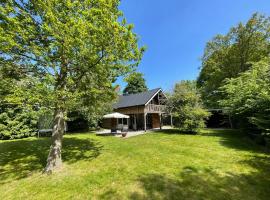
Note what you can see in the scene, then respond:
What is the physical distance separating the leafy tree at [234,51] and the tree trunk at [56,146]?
65.9 ft

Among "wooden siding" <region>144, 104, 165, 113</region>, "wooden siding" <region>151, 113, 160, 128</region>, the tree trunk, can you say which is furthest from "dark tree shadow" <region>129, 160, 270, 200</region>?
"wooden siding" <region>151, 113, 160, 128</region>

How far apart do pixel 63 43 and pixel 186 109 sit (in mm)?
12768

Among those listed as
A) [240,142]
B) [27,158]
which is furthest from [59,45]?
[240,142]

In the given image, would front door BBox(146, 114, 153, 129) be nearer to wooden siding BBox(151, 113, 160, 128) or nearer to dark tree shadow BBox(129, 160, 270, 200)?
wooden siding BBox(151, 113, 160, 128)

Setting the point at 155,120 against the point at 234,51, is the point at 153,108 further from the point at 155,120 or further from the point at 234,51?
the point at 234,51

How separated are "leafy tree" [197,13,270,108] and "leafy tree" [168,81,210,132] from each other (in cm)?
732

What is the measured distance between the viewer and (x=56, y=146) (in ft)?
23.7

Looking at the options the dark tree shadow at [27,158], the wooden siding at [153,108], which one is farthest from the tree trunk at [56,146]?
the wooden siding at [153,108]

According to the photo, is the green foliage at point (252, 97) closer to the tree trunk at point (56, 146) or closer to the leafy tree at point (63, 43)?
the leafy tree at point (63, 43)

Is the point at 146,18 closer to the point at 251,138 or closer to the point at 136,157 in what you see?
the point at 136,157

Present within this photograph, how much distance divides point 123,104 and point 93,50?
54.4ft

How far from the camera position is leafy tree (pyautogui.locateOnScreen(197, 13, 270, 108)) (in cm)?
2308

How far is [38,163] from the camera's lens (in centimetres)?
792

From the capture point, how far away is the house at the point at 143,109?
805 inches
